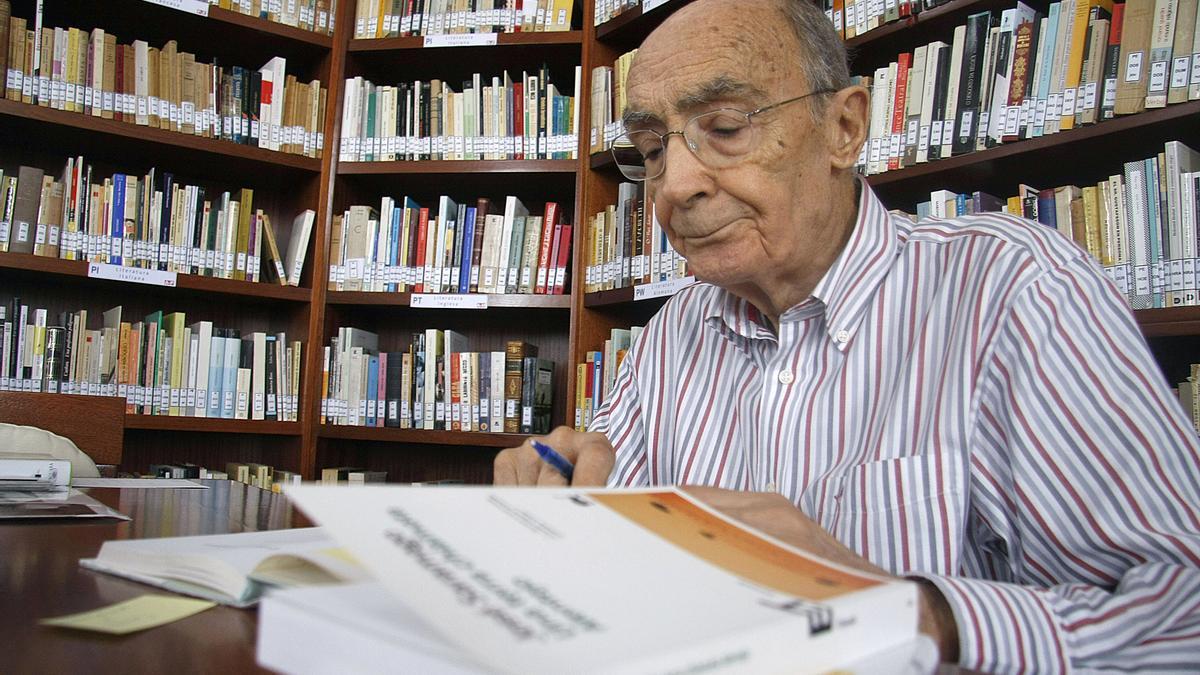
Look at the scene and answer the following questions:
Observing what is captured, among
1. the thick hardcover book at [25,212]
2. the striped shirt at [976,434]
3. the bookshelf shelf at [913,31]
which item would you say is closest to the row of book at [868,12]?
the bookshelf shelf at [913,31]

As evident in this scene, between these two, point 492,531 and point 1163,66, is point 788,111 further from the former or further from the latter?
point 1163,66

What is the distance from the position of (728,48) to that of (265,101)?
2.26 meters

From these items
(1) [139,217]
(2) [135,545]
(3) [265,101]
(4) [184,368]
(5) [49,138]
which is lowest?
(2) [135,545]

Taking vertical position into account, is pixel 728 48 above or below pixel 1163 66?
below

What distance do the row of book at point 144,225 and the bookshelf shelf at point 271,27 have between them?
0.53 m

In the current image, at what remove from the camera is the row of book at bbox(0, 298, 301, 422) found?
261 cm

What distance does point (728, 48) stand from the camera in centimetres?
108

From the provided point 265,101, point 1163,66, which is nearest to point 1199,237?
point 1163,66

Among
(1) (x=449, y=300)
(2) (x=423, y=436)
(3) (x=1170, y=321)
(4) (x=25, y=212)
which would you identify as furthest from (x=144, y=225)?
(3) (x=1170, y=321)

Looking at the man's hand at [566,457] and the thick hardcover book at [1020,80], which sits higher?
the thick hardcover book at [1020,80]

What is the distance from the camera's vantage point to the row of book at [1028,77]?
1.62 m

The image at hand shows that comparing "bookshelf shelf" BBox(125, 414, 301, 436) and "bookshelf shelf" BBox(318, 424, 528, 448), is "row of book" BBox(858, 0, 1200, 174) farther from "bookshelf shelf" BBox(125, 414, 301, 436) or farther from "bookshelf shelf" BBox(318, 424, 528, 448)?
"bookshelf shelf" BBox(125, 414, 301, 436)

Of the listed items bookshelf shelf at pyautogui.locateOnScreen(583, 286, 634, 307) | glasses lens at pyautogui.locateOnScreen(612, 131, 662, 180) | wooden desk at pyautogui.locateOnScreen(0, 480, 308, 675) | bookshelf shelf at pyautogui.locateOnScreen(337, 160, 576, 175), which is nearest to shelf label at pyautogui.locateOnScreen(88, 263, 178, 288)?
bookshelf shelf at pyautogui.locateOnScreen(337, 160, 576, 175)

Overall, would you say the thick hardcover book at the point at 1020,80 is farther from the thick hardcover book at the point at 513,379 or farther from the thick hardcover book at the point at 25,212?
the thick hardcover book at the point at 25,212
